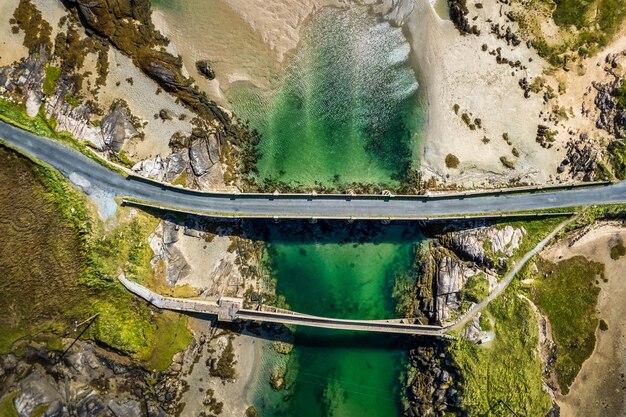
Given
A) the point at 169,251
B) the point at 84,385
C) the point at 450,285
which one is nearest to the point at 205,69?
the point at 169,251

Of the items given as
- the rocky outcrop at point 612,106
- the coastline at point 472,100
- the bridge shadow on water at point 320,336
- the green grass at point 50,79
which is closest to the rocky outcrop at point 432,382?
the bridge shadow on water at point 320,336

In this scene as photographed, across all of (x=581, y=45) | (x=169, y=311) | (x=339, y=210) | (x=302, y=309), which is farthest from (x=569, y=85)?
(x=169, y=311)

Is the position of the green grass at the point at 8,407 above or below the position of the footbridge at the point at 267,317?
below

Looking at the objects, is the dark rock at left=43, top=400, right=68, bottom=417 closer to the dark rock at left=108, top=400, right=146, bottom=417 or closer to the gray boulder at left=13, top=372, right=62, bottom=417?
the gray boulder at left=13, top=372, right=62, bottom=417

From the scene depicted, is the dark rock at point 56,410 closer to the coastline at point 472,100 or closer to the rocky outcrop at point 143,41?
the rocky outcrop at point 143,41

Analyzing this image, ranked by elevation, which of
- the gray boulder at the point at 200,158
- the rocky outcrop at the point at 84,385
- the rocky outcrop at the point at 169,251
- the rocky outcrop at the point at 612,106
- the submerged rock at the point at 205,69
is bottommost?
the rocky outcrop at the point at 84,385

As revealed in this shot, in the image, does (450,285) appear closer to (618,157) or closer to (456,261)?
(456,261)
